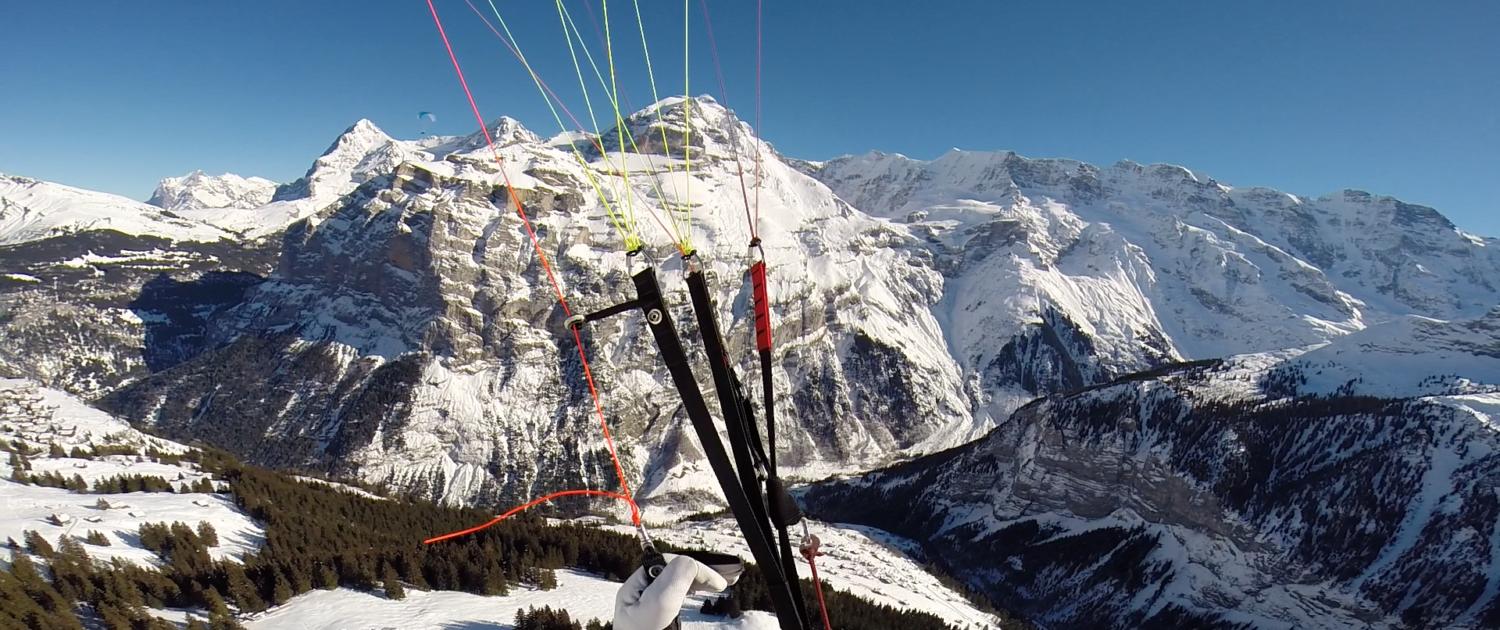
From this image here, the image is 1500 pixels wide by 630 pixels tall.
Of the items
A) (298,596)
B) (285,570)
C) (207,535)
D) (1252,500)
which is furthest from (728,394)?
(1252,500)

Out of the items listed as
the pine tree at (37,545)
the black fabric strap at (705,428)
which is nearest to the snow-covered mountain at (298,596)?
the pine tree at (37,545)

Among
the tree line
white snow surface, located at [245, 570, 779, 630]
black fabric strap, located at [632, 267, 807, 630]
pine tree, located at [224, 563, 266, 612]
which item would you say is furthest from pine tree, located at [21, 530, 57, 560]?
black fabric strap, located at [632, 267, 807, 630]

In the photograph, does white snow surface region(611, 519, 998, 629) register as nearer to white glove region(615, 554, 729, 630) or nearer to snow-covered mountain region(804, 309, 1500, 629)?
snow-covered mountain region(804, 309, 1500, 629)

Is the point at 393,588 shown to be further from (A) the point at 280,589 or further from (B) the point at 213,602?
(B) the point at 213,602

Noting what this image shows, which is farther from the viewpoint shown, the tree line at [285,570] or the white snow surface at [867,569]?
the white snow surface at [867,569]

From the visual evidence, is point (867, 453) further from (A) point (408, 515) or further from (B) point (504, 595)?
(B) point (504, 595)

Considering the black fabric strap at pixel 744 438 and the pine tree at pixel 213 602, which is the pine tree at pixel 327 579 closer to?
the pine tree at pixel 213 602
